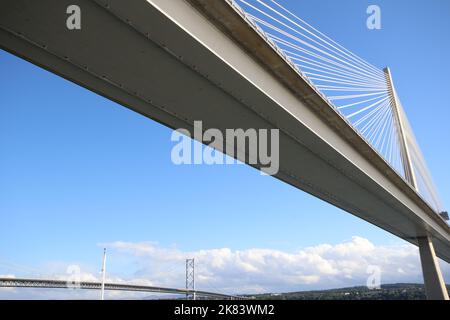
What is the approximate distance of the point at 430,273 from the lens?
120 feet

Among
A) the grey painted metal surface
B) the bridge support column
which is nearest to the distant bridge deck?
the bridge support column

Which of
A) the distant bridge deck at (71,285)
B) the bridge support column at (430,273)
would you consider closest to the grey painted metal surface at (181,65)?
the bridge support column at (430,273)

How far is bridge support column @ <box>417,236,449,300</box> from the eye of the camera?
3475cm

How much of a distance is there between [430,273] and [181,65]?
36574 millimetres

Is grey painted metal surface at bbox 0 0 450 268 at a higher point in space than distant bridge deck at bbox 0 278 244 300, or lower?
higher

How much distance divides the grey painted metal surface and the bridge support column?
25198 mm

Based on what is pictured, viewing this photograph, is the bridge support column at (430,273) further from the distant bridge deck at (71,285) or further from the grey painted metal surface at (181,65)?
the distant bridge deck at (71,285)

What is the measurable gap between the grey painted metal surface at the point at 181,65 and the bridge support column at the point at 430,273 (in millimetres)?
25198

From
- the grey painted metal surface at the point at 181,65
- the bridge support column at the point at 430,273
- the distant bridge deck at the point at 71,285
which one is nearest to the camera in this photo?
the grey painted metal surface at the point at 181,65

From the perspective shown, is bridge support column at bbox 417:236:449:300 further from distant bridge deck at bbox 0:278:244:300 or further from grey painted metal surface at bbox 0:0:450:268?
distant bridge deck at bbox 0:278:244:300

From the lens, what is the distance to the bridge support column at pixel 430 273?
114ft

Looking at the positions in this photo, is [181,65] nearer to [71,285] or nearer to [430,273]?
[430,273]

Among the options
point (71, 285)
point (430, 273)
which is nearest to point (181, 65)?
point (430, 273)
